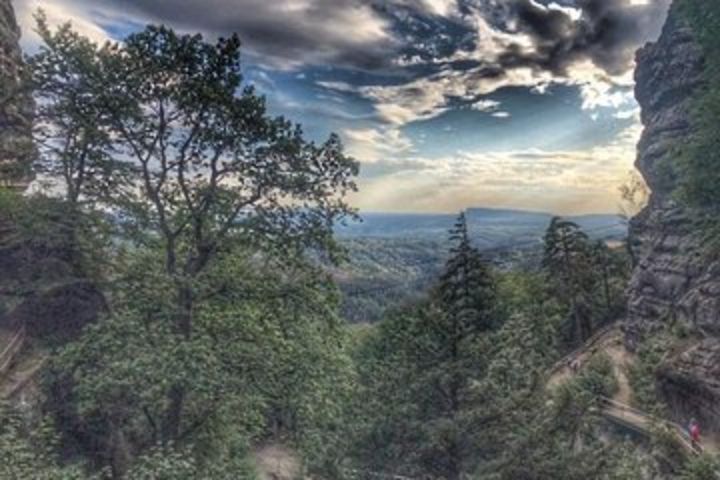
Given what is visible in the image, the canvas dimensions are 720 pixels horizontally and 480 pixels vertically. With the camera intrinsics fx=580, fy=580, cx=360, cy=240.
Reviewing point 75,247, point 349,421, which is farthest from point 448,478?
point 75,247

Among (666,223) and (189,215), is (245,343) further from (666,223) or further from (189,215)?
(666,223)

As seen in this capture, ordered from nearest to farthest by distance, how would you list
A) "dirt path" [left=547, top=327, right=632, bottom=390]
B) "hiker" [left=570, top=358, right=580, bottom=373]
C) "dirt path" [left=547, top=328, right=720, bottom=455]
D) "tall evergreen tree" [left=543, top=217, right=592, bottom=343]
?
"dirt path" [left=547, top=328, right=720, bottom=455] → "dirt path" [left=547, top=327, right=632, bottom=390] → "hiker" [left=570, top=358, right=580, bottom=373] → "tall evergreen tree" [left=543, top=217, right=592, bottom=343]

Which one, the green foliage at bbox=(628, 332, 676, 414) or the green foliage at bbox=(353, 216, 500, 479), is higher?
the green foliage at bbox=(353, 216, 500, 479)

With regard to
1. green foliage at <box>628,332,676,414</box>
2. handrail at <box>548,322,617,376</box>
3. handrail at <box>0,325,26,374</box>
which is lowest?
handrail at <box>548,322,617,376</box>

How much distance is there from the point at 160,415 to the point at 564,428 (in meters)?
12.0

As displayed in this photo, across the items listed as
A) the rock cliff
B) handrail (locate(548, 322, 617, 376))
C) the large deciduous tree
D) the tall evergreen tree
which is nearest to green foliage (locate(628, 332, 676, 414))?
the rock cliff

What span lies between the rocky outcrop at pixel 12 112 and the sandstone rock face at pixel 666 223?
115 ft

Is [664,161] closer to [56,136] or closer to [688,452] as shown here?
[688,452]

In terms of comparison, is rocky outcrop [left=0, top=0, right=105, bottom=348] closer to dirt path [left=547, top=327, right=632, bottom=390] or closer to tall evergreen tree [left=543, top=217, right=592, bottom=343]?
dirt path [left=547, top=327, right=632, bottom=390]

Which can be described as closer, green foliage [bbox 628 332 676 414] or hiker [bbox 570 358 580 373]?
green foliage [bbox 628 332 676 414]

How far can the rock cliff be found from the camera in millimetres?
30125

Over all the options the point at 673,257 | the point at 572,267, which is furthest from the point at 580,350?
the point at 673,257

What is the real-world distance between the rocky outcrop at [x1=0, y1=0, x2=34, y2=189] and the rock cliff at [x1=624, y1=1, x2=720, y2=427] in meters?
33.4

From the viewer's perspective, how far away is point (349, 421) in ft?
58.4
